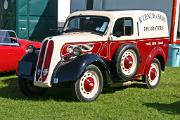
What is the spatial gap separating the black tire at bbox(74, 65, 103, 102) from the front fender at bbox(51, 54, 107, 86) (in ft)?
0.53

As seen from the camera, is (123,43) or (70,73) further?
(123,43)

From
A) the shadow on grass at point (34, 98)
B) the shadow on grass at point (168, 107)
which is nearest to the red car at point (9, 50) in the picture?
the shadow on grass at point (34, 98)

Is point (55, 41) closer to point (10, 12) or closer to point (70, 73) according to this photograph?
point (70, 73)

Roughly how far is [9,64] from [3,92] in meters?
1.92

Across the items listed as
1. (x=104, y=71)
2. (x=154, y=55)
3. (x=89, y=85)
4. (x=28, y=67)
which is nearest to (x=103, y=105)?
(x=89, y=85)

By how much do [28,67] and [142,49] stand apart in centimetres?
255

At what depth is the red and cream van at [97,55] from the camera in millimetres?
8297

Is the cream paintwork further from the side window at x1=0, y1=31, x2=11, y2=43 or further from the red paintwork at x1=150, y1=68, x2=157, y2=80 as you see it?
the side window at x1=0, y1=31, x2=11, y2=43

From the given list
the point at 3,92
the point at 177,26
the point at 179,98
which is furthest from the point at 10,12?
the point at 179,98

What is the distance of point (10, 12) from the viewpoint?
68.6ft

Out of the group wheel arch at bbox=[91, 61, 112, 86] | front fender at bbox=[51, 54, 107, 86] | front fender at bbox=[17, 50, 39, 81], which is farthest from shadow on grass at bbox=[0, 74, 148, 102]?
wheel arch at bbox=[91, 61, 112, 86]

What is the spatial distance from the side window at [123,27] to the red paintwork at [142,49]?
0.20 metres

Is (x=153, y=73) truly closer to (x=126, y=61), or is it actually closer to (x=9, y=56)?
(x=126, y=61)

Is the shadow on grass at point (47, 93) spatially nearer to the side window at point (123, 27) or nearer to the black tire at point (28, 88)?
the black tire at point (28, 88)
